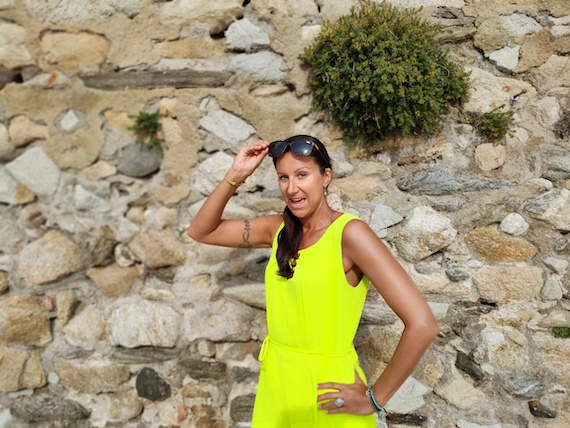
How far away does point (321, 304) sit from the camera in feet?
5.52

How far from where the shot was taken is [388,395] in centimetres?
167

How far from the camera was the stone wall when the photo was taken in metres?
2.45

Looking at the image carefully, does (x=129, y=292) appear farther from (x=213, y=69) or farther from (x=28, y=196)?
(x=213, y=69)

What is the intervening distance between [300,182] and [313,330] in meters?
0.59

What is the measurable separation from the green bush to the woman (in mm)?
733

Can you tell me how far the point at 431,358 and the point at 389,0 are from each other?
6.82ft

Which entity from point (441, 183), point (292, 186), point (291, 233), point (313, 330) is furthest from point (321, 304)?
point (441, 183)

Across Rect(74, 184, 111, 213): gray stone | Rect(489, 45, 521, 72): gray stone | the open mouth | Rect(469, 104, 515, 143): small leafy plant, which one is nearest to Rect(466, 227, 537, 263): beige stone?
Rect(469, 104, 515, 143): small leafy plant

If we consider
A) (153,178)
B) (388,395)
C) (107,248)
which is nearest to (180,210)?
(153,178)

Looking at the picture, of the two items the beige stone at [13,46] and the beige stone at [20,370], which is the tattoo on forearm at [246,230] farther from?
the beige stone at [13,46]

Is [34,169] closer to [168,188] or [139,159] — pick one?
[139,159]

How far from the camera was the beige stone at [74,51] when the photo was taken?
2678 millimetres

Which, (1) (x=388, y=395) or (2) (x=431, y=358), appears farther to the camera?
(2) (x=431, y=358)

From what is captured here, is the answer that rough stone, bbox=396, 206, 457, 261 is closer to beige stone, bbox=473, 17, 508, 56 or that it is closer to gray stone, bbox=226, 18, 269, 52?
beige stone, bbox=473, 17, 508, 56
